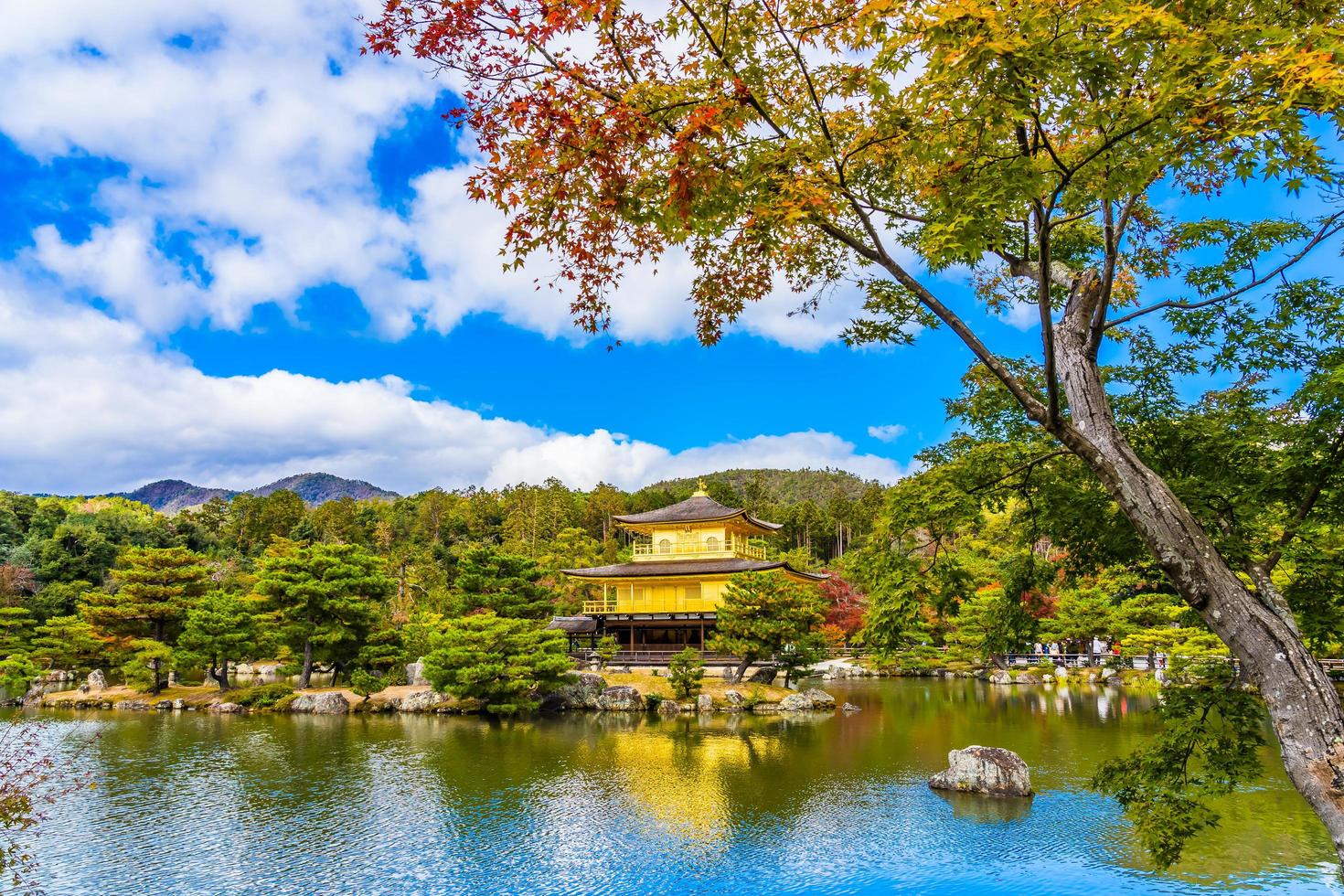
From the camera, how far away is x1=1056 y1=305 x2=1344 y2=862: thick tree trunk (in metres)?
3.20

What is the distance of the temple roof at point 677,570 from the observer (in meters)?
27.9

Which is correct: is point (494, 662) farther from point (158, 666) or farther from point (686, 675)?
point (158, 666)

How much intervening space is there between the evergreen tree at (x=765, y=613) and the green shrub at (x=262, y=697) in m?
12.5

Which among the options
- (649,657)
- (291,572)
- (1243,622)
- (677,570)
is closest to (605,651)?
(649,657)

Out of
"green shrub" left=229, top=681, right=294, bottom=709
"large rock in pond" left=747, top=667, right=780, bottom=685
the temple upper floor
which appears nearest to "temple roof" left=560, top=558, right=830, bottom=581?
the temple upper floor

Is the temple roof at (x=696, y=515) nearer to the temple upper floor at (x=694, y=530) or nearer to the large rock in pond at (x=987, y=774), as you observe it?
the temple upper floor at (x=694, y=530)

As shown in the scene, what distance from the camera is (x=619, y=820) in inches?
406

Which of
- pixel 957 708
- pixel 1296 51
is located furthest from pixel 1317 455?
pixel 957 708

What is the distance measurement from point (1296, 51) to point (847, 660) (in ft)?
111

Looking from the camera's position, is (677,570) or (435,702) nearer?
(435,702)

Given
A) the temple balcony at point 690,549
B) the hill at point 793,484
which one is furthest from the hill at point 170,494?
the temple balcony at point 690,549

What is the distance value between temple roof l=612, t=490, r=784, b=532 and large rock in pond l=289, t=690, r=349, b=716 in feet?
41.8

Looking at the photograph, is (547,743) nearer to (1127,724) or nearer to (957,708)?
(957,708)

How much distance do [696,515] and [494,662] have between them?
1275 cm
